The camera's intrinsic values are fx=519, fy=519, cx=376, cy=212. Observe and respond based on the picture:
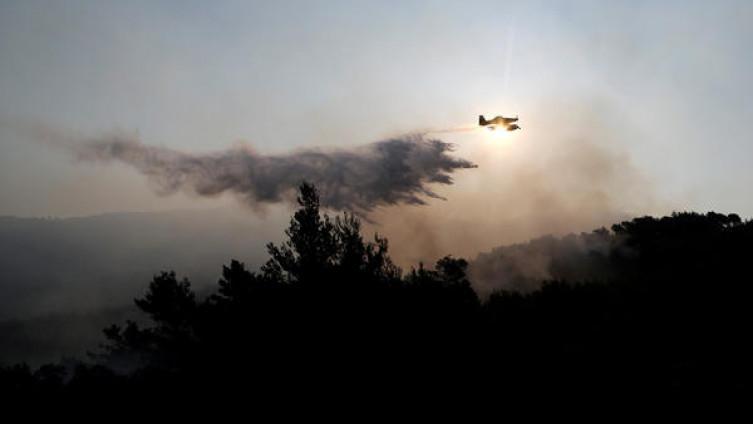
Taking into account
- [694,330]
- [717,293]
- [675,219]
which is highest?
[675,219]

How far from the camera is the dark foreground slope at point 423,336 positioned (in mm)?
24266

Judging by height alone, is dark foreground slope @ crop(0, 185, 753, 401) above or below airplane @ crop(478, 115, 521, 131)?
below

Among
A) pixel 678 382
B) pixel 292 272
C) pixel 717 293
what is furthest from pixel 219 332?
pixel 717 293

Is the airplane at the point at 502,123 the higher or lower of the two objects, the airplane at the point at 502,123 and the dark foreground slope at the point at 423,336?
the higher

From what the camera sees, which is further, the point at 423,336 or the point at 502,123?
the point at 502,123

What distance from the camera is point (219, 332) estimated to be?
120 ft

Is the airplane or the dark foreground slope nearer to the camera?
the dark foreground slope

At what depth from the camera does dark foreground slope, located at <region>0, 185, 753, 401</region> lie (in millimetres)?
24266

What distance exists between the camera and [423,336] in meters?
26.5

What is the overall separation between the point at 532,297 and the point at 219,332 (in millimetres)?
31861

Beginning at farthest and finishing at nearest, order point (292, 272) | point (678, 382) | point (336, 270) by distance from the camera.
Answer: point (292, 272), point (336, 270), point (678, 382)

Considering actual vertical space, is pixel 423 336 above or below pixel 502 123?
below

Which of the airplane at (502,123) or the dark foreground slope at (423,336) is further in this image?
the airplane at (502,123)

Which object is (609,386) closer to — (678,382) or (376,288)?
(678,382)
